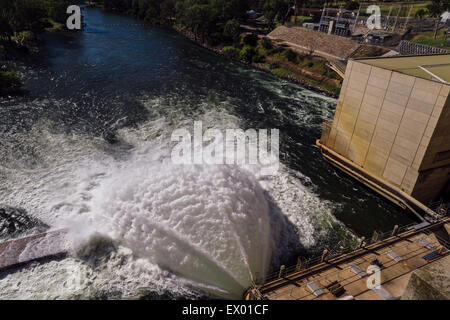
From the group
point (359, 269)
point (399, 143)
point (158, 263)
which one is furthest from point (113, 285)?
point (399, 143)

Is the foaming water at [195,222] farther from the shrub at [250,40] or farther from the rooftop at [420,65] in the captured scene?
the shrub at [250,40]

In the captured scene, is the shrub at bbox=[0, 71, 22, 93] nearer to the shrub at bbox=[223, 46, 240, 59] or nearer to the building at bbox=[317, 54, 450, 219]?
the building at bbox=[317, 54, 450, 219]

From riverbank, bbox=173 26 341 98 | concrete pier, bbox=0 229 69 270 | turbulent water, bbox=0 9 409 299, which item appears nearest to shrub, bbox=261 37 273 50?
A: riverbank, bbox=173 26 341 98

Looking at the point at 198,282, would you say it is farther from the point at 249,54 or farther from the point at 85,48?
the point at 85,48

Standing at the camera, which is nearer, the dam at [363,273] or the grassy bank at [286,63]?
the dam at [363,273]

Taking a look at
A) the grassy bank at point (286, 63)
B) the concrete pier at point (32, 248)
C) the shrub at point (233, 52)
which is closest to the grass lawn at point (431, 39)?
Answer: the grassy bank at point (286, 63)

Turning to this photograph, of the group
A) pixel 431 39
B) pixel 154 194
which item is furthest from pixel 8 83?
pixel 431 39
